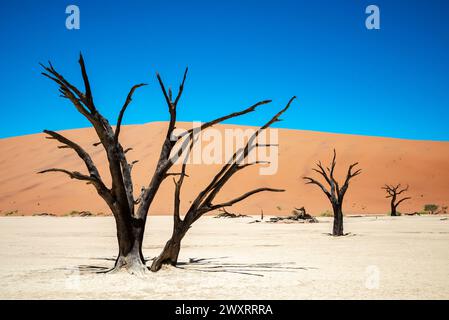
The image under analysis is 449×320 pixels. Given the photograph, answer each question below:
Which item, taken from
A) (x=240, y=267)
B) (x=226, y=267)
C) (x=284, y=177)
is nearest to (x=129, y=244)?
(x=226, y=267)

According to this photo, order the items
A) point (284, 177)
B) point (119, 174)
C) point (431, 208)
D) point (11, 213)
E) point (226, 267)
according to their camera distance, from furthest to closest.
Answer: point (284, 177) → point (11, 213) → point (431, 208) → point (226, 267) → point (119, 174)

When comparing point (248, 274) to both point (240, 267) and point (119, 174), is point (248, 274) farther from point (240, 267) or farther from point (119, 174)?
point (119, 174)

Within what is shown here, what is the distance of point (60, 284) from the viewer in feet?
24.1

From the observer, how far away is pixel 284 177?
5084 centimetres

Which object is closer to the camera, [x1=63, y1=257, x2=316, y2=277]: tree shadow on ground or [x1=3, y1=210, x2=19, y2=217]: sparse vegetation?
[x1=63, y1=257, x2=316, y2=277]: tree shadow on ground

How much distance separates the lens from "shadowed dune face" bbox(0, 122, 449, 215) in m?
44.3

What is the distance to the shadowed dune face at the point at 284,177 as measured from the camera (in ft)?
145

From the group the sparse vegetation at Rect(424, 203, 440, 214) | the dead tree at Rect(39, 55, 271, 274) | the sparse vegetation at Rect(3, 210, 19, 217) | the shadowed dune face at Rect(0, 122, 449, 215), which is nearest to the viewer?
the dead tree at Rect(39, 55, 271, 274)

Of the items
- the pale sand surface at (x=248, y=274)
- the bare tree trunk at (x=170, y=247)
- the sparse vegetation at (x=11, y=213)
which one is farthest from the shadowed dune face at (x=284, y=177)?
the bare tree trunk at (x=170, y=247)

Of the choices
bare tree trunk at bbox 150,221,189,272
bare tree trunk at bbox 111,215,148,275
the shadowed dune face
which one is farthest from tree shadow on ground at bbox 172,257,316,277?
the shadowed dune face

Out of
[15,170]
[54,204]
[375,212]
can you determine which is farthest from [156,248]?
[15,170]

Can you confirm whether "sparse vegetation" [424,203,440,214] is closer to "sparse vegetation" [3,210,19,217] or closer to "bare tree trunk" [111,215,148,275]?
"sparse vegetation" [3,210,19,217]
